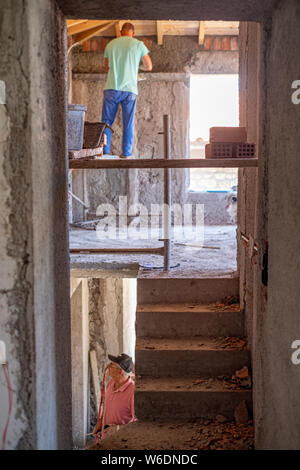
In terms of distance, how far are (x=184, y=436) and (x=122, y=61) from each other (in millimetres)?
4766

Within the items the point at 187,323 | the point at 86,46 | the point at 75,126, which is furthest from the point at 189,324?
the point at 86,46

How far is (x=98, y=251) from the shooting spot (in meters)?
5.59

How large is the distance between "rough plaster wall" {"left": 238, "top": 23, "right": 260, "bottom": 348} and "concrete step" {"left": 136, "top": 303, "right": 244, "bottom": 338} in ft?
0.50

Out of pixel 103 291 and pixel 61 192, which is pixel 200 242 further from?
pixel 61 192

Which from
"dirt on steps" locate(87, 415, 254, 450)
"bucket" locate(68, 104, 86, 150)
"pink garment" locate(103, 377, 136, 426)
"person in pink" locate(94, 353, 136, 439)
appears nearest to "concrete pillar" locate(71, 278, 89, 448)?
"person in pink" locate(94, 353, 136, 439)

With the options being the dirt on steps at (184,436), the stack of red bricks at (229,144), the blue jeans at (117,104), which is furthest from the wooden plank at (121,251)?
the blue jeans at (117,104)

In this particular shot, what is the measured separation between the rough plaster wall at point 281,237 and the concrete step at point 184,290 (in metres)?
2.06

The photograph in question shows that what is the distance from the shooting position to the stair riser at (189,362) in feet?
14.6

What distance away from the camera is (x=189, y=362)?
449 cm

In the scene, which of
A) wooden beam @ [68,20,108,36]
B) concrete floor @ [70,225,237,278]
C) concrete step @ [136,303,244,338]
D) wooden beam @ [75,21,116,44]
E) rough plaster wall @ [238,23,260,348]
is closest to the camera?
rough plaster wall @ [238,23,260,348]

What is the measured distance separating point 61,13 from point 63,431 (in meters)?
1.99

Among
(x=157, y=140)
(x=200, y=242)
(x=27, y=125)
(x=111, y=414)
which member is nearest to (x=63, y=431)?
(x=27, y=125)

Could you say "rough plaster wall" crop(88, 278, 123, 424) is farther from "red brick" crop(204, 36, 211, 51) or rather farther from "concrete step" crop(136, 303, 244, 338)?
"red brick" crop(204, 36, 211, 51)

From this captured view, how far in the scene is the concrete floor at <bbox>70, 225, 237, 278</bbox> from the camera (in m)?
5.34
